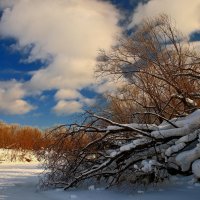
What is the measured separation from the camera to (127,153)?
963 centimetres

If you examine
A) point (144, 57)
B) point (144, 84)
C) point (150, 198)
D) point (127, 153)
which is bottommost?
point (150, 198)

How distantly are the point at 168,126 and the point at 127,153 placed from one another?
1118 mm

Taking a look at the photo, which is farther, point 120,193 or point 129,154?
point 129,154

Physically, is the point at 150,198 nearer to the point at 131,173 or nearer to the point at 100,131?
the point at 131,173

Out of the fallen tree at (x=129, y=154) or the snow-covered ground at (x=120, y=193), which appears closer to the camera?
the snow-covered ground at (x=120, y=193)

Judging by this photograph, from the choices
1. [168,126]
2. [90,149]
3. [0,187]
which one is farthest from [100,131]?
[0,187]

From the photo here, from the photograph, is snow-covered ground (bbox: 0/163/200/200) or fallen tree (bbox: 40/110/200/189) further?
fallen tree (bbox: 40/110/200/189)

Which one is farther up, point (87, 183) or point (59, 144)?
point (59, 144)

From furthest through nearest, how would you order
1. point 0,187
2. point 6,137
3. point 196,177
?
point 6,137 → point 0,187 → point 196,177

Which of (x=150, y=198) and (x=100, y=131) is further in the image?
(x=100, y=131)

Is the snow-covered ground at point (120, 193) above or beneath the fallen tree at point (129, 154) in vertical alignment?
beneath

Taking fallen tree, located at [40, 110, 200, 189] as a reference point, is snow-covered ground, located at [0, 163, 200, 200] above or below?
below

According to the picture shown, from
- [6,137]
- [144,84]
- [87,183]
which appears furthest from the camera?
[6,137]

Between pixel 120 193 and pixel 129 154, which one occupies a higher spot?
pixel 129 154
